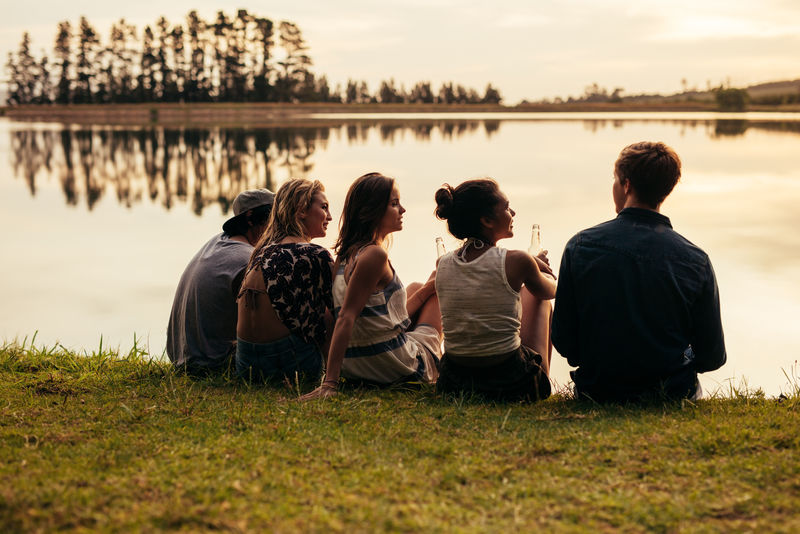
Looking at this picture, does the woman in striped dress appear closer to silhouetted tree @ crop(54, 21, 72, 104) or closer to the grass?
the grass

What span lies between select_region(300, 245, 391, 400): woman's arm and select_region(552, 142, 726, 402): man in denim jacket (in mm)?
795

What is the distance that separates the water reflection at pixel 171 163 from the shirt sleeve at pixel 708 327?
10.5 metres

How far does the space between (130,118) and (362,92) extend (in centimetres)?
1945

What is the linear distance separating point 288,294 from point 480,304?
2.90 ft

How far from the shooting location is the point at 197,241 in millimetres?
10281

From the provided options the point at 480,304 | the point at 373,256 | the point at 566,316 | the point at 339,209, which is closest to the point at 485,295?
the point at 480,304

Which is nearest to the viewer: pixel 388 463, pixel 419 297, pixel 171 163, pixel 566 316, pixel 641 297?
pixel 388 463

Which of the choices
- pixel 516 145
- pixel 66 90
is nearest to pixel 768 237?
pixel 516 145

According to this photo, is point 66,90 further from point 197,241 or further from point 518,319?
point 518,319

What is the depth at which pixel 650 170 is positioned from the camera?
3.17m

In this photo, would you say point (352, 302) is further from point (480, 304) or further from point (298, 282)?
point (480, 304)

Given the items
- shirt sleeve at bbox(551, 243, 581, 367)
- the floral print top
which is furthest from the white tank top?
the floral print top

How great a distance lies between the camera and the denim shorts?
369cm

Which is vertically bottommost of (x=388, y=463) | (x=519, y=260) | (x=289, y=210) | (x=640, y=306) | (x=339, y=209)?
(x=388, y=463)
